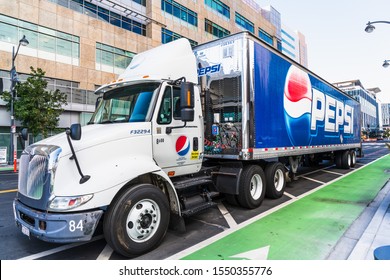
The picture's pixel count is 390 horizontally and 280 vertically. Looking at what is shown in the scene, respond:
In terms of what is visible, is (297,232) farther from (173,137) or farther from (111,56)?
(111,56)

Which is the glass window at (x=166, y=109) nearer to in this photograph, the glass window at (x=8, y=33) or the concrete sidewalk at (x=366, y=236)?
the concrete sidewalk at (x=366, y=236)

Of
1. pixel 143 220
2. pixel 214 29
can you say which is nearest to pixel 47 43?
pixel 214 29

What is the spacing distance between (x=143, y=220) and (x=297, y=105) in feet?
21.6

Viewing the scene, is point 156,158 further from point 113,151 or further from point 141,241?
point 141,241

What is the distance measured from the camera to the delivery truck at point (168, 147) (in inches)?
146

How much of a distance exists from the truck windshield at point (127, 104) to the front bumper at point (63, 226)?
186 cm

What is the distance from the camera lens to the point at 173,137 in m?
5.10

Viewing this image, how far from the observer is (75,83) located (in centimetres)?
2470

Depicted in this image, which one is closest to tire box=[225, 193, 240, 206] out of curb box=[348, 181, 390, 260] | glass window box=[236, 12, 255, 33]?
curb box=[348, 181, 390, 260]

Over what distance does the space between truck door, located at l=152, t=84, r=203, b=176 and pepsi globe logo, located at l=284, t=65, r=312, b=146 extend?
12.3 feet

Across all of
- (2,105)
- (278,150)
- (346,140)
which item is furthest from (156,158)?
(2,105)

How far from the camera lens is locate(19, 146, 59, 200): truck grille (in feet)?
12.3

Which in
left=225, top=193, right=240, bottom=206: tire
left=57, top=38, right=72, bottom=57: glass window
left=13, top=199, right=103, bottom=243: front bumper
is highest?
left=57, top=38, right=72, bottom=57: glass window

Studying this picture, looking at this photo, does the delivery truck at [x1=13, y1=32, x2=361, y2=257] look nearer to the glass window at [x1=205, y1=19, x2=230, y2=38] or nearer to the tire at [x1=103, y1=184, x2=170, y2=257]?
the tire at [x1=103, y1=184, x2=170, y2=257]
